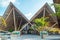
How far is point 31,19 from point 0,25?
4569 mm

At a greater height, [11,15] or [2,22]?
[11,15]

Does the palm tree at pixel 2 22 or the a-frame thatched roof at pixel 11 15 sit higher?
the a-frame thatched roof at pixel 11 15

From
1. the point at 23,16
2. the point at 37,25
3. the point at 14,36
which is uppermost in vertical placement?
the point at 23,16

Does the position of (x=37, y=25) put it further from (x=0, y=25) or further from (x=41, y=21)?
(x=0, y=25)

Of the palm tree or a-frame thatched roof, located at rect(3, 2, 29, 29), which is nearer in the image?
the palm tree

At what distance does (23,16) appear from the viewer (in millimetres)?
26875

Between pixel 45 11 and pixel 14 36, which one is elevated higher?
pixel 45 11

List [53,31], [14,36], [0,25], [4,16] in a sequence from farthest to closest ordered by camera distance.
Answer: [4,16] < [0,25] < [53,31] < [14,36]

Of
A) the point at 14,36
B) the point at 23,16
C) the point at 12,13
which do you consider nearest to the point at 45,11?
the point at 23,16

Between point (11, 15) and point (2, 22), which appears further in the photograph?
point (11, 15)

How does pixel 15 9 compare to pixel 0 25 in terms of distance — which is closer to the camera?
pixel 0 25

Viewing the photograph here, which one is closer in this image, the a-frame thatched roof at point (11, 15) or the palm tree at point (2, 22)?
the palm tree at point (2, 22)

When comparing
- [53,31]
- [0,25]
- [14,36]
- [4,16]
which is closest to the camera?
[14,36]

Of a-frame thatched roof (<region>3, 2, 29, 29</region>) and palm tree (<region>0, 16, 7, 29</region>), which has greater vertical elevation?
a-frame thatched roof (<region>3, 2, 29, 29</region>)
